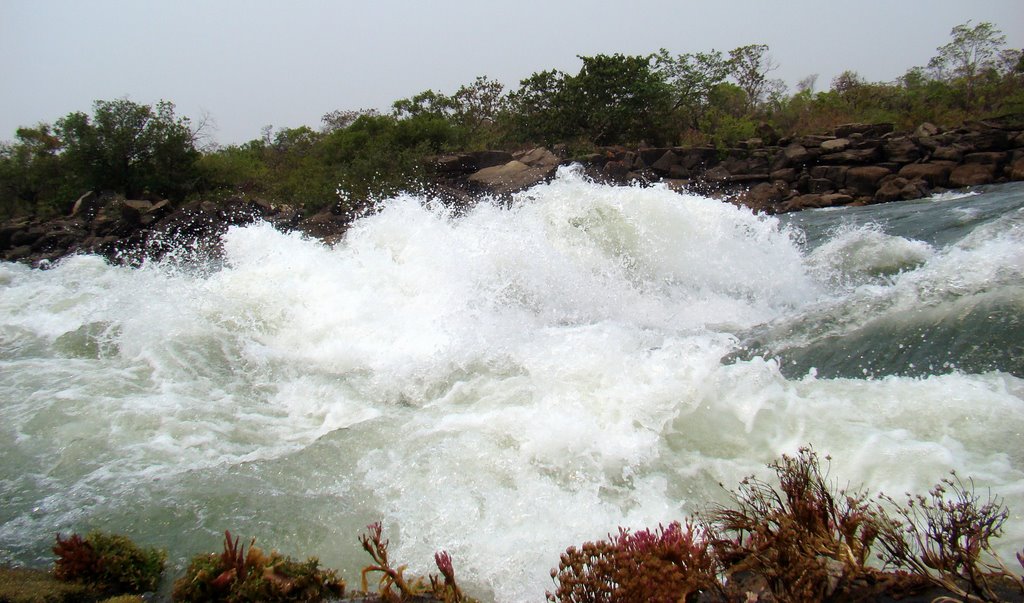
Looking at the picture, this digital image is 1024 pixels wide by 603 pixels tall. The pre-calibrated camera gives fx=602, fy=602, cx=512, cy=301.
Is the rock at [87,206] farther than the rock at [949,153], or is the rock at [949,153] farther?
the rock at [87,206]

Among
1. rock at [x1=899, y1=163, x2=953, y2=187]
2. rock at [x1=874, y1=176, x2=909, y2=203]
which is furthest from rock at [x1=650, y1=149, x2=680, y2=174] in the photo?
rock at [x1=899, y1=163, x2=953, y2=187]

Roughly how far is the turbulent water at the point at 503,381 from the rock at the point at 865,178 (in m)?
12.9

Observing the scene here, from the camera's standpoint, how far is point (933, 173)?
65.0 feet

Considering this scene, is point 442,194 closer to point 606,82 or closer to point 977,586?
point 606,82

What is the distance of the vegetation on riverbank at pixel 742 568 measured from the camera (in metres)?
2.21

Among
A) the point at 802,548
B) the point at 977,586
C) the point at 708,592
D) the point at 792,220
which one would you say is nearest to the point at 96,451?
the point at 708,592

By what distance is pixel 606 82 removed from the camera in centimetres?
3055

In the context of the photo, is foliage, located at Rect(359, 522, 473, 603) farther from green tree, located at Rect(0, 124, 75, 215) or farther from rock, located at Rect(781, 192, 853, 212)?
green tree, located at Rect(0, 124, 75, 215)

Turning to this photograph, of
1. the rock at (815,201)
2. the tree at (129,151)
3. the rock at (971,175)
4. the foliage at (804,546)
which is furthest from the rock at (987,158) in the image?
the tree at (129,151)

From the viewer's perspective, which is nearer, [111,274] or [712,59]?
[111,274]

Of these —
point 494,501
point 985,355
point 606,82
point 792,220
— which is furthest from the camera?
point 606,82

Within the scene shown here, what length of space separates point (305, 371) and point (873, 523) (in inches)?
221

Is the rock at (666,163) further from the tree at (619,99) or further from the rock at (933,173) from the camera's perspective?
the rock at (933,173)

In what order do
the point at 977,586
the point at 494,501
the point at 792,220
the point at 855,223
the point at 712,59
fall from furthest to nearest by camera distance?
the point at 712,59
the point at 792,220
the point at 855,223
the point at 494,501
the point at 977,586
